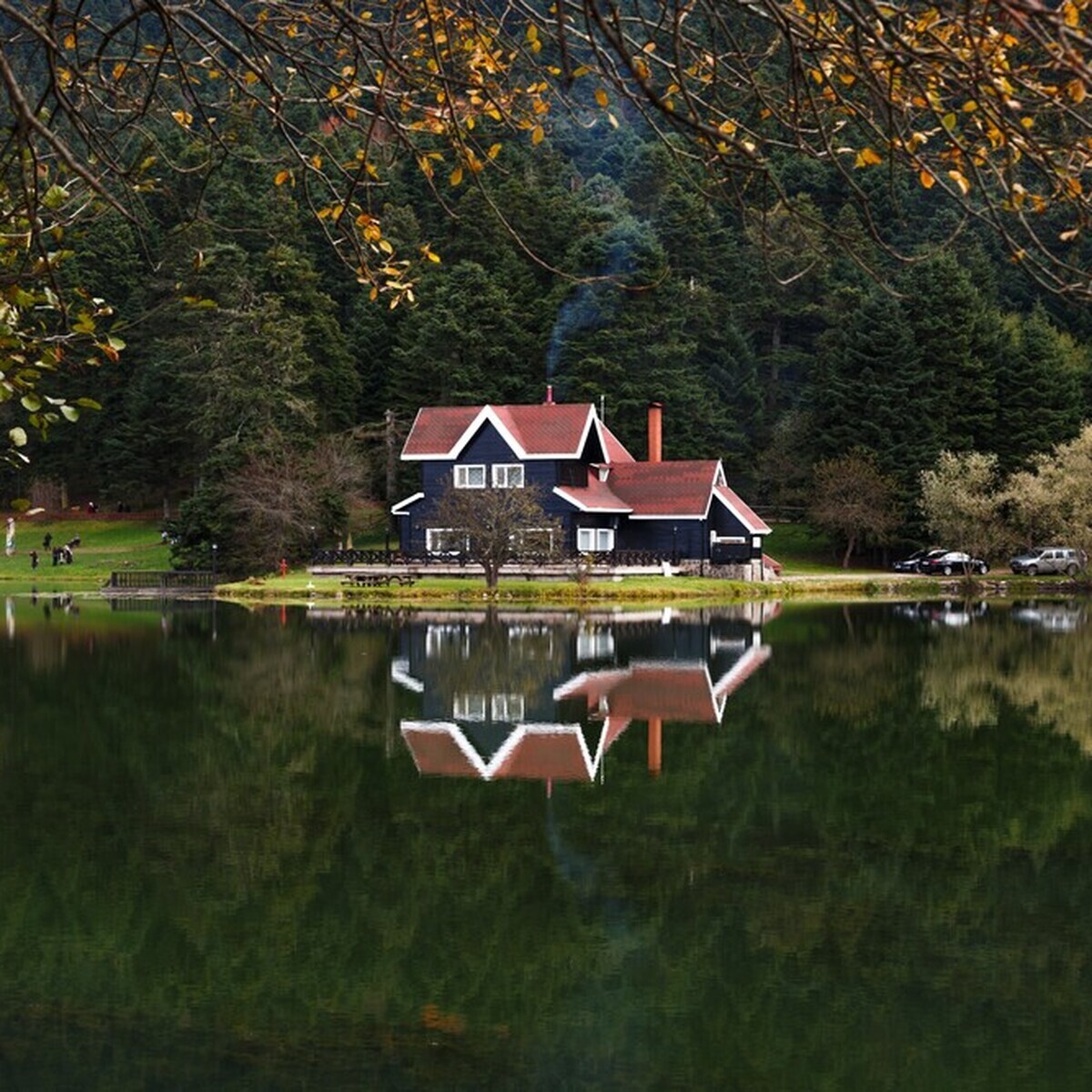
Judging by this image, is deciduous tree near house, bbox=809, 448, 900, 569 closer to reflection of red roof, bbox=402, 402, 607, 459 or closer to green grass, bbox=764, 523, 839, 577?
green grass, bbox=764, 523, 839, 577

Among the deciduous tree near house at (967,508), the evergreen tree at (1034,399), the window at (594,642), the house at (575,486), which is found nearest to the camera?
the window at (594,642)

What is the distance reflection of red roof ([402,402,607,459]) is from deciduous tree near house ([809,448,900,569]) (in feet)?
43.6

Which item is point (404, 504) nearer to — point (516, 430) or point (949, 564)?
point (516, 430)

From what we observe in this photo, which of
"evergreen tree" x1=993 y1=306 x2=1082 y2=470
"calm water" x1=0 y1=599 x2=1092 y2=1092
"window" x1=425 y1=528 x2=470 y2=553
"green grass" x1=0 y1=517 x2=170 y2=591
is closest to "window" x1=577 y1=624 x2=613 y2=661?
"calm water" x1=0 y1=599 x2=1092 y2=1092

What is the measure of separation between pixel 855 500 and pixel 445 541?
802 inches

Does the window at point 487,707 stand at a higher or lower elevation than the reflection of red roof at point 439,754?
higher

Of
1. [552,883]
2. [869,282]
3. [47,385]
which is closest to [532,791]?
[552,883]

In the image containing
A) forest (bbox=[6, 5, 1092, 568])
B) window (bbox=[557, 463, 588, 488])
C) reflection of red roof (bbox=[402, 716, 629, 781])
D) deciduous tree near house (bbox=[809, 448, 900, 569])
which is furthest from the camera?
forest (bbox=[6, 5, 1092, 568])

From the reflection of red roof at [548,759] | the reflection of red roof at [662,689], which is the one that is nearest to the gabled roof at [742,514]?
the reflection of red roof at [662,689]

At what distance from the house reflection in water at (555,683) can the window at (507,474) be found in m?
17.1

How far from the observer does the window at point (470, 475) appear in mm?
67750

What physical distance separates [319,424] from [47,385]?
13.8 meters

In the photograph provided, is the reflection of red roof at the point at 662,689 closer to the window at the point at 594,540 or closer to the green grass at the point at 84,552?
the window at the point at 594,540

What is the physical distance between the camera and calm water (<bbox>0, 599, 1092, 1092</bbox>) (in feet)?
34.5
